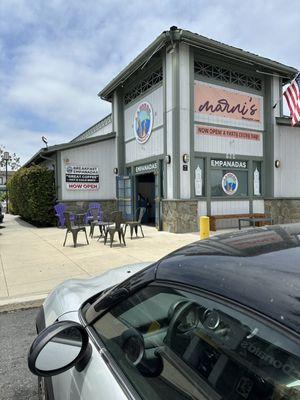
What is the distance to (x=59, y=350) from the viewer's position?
5.17ft

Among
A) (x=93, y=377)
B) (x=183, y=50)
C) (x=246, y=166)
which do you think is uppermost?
(x=183, y=50)

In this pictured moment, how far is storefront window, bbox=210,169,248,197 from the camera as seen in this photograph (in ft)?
43.7

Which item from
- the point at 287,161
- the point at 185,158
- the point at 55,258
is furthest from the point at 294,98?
the point at 55,258

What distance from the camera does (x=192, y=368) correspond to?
4.22ft

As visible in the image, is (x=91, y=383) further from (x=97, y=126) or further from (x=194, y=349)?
(x=97, y=126)

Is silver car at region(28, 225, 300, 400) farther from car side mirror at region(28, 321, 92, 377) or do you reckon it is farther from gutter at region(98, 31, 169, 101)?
gutter at region(98, 31, 169, 101)

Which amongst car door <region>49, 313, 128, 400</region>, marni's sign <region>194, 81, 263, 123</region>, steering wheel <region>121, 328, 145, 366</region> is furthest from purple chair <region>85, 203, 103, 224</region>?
steering wheel <region>121, 328, 145, 366</region>

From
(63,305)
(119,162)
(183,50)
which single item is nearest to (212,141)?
(183,50)

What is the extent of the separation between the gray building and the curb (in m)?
7.59

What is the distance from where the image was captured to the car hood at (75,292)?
221cm

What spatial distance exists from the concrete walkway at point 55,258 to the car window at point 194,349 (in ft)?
12.6

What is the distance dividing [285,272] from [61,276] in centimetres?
559

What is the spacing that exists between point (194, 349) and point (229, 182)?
Answer: 12785 millimetres

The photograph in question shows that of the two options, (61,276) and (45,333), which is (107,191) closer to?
(61,276)
